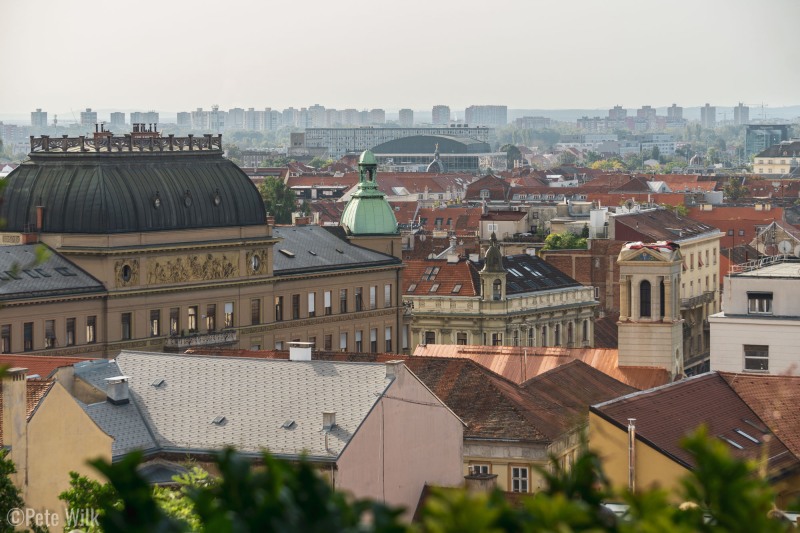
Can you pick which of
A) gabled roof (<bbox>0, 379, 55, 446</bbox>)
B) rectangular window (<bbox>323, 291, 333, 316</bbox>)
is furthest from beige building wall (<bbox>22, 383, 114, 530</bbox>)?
rectangular window (<bbox>323, 291, 333, 316</bbox>)

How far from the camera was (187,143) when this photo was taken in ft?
334

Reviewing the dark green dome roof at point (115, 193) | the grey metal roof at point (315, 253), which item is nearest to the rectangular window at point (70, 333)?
the dark green dome roof at point (115, 193)

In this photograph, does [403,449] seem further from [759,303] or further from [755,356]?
[759,303]

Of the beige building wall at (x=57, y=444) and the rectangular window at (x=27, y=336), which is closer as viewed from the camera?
the beige building wall at (x=57, y=444)

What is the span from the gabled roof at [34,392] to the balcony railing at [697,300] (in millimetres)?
90784

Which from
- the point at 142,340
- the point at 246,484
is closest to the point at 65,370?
the point at 142,340

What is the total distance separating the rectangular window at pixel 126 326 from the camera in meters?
95.2

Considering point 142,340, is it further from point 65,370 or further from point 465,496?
point 465,496

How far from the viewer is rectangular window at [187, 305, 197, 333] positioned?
99562mm

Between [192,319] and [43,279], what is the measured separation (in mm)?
10068

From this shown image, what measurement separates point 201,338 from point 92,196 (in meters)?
8.02

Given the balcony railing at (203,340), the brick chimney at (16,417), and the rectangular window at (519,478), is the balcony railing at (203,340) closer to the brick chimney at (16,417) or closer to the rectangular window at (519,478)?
the rectangular window at (519,478)

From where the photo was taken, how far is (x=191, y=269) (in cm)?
9938

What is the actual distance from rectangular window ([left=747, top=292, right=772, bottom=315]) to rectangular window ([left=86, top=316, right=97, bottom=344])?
28112 millimetres
